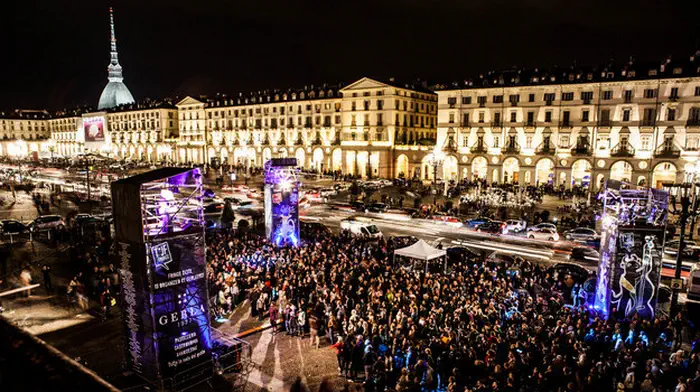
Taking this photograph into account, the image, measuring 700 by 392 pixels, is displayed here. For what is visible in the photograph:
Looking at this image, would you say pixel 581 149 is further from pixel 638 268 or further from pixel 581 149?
pixel 638 268

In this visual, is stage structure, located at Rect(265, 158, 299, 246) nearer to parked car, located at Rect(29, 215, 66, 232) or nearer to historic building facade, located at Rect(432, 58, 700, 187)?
parked car, located at Rect(29, 215, 66, 232)

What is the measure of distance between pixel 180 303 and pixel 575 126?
52.5 metres

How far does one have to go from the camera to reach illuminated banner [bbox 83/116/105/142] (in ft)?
402

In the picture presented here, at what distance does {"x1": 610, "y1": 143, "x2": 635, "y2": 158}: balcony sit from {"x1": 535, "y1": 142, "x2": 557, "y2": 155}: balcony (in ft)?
20.2

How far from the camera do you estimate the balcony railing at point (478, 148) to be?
195 feet

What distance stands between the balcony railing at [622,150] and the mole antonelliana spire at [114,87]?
14021cm

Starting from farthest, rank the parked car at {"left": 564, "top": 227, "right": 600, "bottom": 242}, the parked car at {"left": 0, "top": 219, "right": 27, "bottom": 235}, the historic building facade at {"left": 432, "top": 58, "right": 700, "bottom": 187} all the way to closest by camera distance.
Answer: the historic building facade at {"left": 432, "top": 58, "right": 700, "bottom": 187}
the parked car at {"left": 0, "top": 219, "right": 27, "bottom": 235}
the parked car at {"left": 564, "top": 227, "right": 600, "bottom": 242}

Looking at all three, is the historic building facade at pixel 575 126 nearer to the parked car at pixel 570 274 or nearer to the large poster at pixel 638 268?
the parked car at pixel 570 274

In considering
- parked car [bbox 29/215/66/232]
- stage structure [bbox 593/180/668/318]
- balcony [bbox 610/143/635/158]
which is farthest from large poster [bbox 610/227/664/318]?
balcony [bbox 610/143/635/158]

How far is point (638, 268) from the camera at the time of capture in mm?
15922

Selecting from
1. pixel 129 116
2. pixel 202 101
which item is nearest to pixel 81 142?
pixel 129 116

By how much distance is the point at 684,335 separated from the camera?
16250 mm

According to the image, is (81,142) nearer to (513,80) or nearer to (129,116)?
(129,116)

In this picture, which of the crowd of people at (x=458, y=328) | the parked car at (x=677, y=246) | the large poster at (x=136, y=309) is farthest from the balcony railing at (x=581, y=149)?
the large poster at (x=136, y=309)
